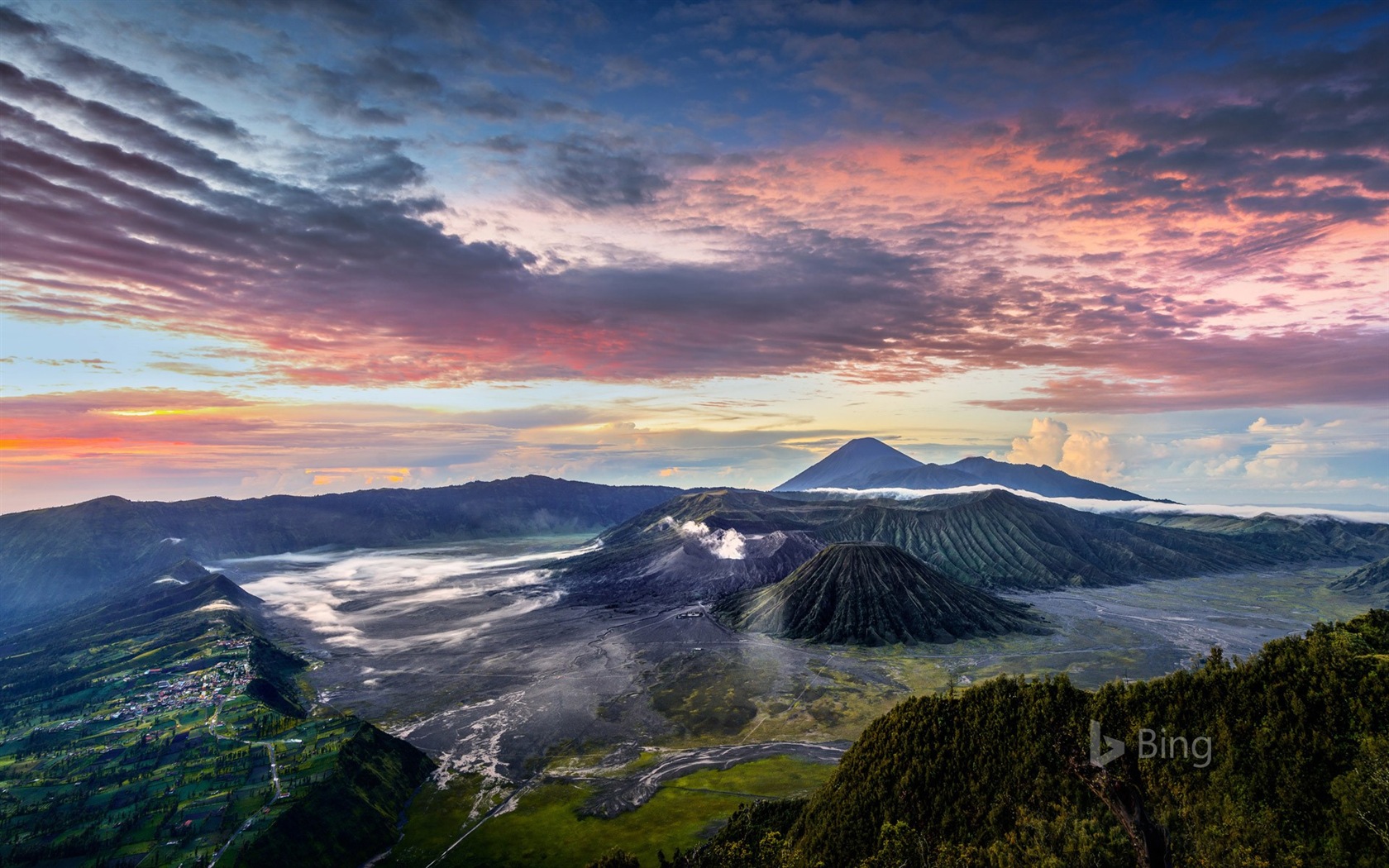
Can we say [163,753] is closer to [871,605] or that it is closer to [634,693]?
[634,693]

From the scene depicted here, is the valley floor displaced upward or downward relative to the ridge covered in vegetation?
downward

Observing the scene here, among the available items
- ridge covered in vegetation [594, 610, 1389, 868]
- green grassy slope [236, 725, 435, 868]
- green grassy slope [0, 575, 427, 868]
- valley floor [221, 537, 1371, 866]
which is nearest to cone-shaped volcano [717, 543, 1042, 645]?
valley floor [221, 537, 1371, 866]

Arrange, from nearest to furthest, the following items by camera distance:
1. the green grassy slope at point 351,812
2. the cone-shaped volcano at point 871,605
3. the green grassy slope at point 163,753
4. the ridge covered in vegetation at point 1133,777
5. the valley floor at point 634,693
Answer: the ridge covered in vegetation at point 1133,777 → the green grassy slope at point 351,812 → the green grassy slope at point 163,753 → the valley floor at point 634,693 → the cone-shaped volcano at point 871,605

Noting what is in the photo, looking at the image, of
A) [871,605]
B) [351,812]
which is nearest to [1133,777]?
[351,812]

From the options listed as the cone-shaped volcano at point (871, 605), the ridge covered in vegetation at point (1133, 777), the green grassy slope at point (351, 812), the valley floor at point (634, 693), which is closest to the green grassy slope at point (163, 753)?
the green grassy slope at point (351, 812)

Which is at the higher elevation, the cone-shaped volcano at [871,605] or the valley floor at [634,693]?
the cone-shaped volcano at [871,605]

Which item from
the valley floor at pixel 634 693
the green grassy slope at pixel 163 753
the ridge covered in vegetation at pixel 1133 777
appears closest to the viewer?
the ridge covered in vegetation at pixel 1133 777

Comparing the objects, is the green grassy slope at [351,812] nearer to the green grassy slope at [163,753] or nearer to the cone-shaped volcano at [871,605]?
the green grassy slope at [163,753]

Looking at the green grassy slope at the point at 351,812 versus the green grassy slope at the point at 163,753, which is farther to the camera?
the green grassy slope at the point at 163,753

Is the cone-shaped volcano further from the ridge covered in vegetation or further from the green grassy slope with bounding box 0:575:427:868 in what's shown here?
the green grassy slope with bounding box 0:575:427:868

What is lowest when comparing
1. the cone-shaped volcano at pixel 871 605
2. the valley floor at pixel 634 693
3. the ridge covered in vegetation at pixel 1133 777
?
the valley floor at pixel 634 693
